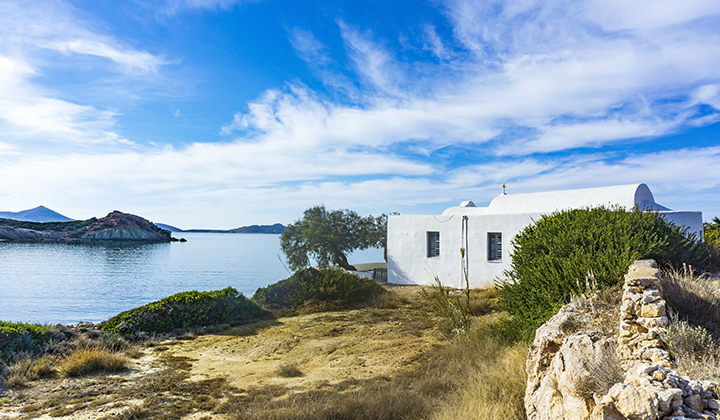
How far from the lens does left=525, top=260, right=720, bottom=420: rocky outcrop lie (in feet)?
7.30

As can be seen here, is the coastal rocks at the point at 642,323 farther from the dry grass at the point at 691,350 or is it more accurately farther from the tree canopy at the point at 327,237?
the tree canopy at the point at 327,237

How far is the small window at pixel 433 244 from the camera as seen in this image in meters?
18.0

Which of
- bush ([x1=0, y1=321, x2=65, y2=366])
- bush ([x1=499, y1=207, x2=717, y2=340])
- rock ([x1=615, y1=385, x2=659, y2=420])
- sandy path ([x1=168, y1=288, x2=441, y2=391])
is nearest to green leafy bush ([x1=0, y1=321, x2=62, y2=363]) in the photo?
bush ([x1=0, y1=321, x2=65, y2=366])

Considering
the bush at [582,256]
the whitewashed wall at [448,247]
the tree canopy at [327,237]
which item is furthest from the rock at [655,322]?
the tree canopy at [327,237]

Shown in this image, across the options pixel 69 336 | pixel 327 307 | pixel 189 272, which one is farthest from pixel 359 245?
pixel 189 272

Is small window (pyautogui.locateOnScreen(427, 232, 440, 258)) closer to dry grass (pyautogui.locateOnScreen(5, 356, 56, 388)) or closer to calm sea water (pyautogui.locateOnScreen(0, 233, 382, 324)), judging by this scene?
calm sea water (pyautogui.locateOnScreen(0, 233, 382, 324))

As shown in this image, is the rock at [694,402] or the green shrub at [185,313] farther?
the green shrub at [185,313]

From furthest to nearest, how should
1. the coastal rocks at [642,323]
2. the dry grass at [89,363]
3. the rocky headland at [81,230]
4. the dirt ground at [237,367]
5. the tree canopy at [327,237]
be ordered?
the rocky headland at [81,230] < the tree canopy at [327,237] < the dry grass at [89,363] < the dirt ground at [237,367] < the coastal rocks at [642,323]

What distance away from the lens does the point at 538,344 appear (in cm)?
411

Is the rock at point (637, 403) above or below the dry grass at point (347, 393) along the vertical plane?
above

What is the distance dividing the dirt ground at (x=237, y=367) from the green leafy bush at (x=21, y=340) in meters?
1.48

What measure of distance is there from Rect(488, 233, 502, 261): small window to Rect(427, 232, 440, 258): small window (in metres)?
2.40

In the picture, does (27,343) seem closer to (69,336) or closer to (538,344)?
(69,336)

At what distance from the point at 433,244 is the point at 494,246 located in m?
2.76
